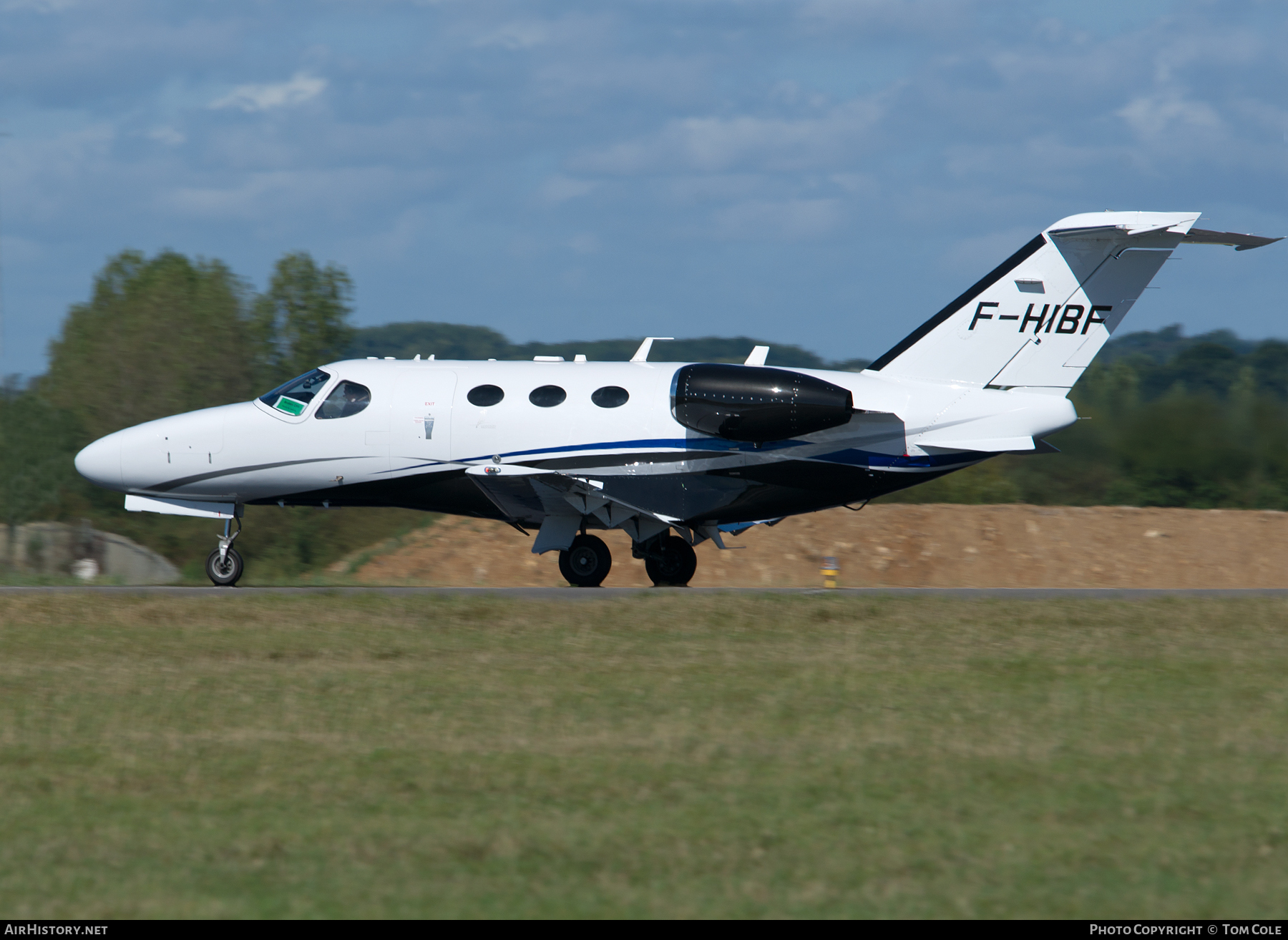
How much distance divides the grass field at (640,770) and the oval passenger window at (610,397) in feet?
15.5

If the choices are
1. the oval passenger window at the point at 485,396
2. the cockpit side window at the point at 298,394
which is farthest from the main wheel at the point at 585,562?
the cockpit side window at the point at 298,394

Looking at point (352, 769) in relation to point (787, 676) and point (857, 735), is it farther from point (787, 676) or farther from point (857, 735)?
point (787, 676)

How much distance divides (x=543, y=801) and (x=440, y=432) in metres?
11.3

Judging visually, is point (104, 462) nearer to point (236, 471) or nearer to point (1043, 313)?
point (236, 471)

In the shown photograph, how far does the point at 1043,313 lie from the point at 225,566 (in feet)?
39.9

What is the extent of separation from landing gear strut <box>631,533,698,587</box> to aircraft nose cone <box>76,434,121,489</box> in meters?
7.53

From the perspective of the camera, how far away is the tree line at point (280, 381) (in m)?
30.1

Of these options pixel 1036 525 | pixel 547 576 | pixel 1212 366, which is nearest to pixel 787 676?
pixel 547 576

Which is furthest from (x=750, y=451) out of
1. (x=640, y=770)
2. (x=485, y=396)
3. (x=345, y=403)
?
(x=640, y=770)

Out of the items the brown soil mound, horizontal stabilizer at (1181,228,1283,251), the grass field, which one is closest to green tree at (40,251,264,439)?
the brown soil mound

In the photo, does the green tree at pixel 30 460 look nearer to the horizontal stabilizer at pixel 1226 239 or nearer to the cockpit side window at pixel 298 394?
the cockpit side window at pixel 298 394

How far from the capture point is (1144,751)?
28.7 feet

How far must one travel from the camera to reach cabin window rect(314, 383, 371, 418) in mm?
18578

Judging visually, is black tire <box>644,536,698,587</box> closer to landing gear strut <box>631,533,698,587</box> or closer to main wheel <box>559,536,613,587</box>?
landing gear strut <box>631,533,698,587</box>
